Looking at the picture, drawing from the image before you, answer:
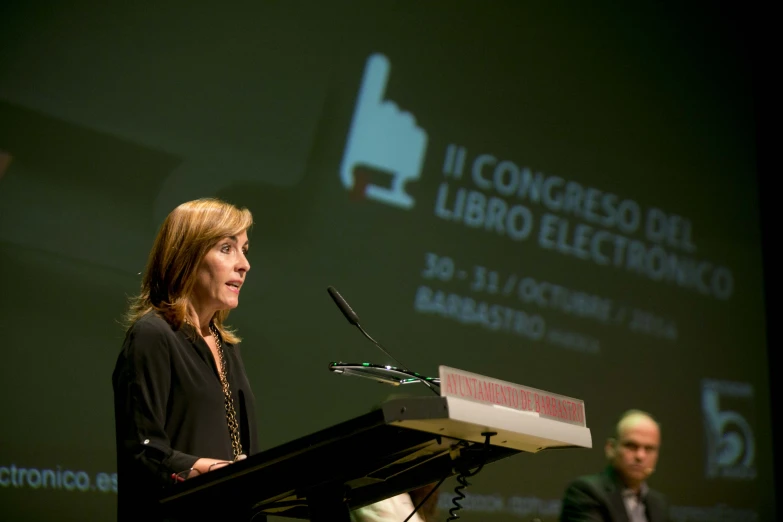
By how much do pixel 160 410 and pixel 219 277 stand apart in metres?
0.39

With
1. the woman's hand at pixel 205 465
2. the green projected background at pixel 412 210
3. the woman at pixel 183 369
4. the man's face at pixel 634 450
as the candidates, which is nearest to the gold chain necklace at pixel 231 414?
the woman at pixel 183 369

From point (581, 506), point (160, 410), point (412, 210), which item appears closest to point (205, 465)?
point (160, 410)

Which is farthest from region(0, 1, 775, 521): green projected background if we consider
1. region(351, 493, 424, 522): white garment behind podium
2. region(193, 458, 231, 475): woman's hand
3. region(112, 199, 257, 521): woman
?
region(193, 458, 231, 475): woman's hand

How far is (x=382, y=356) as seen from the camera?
14.4ft

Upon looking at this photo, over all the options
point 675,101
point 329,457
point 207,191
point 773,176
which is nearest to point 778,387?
point 773,176

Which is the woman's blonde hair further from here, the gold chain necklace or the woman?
the gold chain necklace

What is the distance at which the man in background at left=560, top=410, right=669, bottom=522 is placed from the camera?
3924 millimetres

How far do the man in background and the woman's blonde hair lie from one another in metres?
2.33

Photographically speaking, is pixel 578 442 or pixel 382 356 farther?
pixel 382 356

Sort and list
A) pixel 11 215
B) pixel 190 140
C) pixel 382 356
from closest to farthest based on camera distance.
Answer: pixel 11 215, pixel 190 140, pixel 382 356

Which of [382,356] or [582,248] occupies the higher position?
[582,248]

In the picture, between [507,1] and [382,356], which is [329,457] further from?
[507,1]

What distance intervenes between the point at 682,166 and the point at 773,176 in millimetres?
1056

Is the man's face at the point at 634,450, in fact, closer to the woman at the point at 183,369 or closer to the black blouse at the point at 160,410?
the woman at the point at 183,369
